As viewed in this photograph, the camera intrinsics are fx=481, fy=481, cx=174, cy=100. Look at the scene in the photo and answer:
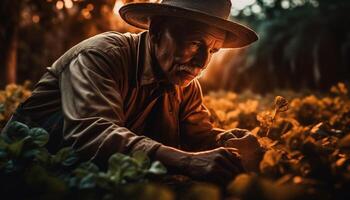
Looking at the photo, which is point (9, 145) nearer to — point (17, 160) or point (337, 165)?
point (17, 160)

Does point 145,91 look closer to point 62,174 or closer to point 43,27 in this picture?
point 62,174

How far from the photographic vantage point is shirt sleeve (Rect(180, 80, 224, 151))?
3775mm

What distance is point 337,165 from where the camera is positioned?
2164 millimetres

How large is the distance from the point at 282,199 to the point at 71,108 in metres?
1.60

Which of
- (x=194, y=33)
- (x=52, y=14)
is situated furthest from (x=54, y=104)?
(x=52, y=14)

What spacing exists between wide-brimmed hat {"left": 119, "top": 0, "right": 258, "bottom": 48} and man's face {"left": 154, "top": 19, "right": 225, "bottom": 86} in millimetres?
76

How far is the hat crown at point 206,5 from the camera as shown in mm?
3160

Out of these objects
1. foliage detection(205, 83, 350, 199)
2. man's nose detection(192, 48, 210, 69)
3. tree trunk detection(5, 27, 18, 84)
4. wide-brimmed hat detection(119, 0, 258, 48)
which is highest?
wide-brimmed hat detection(119, 0, 258, 48)

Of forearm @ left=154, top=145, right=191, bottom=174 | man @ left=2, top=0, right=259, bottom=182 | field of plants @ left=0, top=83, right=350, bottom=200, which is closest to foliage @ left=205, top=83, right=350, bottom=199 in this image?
field of plants @ left=0, top=83, right=350, bottom=200

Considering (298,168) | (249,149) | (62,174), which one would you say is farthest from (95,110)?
(298,168)

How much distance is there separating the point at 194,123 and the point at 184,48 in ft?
2.86

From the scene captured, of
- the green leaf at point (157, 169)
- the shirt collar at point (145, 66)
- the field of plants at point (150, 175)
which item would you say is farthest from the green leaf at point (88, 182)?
the shirt collar at point (145, 66)

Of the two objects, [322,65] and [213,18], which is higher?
[213,18]

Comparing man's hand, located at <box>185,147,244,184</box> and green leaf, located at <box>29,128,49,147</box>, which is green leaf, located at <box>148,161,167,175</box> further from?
green leaf, located at <box>29,128,49,147</box>
